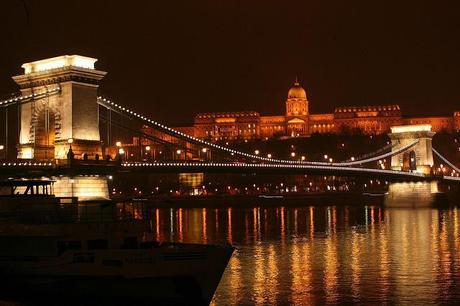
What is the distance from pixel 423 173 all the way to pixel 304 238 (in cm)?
4190

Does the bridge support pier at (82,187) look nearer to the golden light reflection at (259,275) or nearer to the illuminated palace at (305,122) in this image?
the golden light reflection at (259,275)

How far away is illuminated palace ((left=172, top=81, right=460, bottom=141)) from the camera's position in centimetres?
17238

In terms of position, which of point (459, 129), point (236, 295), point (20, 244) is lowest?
point (236, 295)

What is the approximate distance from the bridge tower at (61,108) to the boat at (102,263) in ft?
72.0

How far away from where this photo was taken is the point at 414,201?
76875mm

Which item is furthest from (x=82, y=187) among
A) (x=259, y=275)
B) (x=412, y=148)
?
(x=412, y=148)

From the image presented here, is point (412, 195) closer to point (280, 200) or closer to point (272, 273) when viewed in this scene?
point (280, 200)

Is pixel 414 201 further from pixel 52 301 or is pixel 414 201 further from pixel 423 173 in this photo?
pixel 52 301

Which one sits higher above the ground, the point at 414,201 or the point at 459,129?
the point at 459,129

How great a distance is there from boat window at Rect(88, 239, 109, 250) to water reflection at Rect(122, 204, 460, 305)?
5.01ft

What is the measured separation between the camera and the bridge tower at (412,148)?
8756 centimetres

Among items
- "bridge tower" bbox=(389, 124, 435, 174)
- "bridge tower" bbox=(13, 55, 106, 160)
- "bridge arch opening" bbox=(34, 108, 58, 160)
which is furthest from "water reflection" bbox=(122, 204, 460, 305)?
"bridge tower" bbox=(389, 124, 435, 174)

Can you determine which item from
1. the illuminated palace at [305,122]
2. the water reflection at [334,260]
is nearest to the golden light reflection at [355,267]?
the water reflection at [334,260]

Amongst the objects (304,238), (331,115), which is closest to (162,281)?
(304,238)
